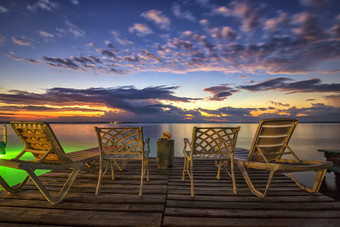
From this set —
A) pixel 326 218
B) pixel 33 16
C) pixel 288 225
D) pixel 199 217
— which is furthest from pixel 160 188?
pixel 33 16

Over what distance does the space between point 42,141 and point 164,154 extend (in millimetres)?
3197

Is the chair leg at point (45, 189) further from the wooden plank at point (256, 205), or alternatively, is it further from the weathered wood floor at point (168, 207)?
the wooden plank at point (256, 205)

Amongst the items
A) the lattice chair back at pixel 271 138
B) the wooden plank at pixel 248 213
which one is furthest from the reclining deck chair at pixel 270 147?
the wooden plank at pixel 248 213

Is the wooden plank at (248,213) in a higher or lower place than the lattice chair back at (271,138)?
lower

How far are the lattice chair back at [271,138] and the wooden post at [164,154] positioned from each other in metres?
2.55

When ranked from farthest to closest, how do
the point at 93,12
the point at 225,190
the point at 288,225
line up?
the point at 93,12 → the point at 225,190 → the point at 288,225

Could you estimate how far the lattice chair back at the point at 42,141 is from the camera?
112 inches

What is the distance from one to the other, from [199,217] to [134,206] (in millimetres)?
1064

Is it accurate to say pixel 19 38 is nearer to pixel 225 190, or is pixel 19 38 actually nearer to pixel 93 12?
pixel 93 12

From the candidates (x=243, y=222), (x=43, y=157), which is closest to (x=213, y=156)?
(x=243, y=222)

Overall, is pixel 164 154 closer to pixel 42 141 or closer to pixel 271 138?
pixel 271 138

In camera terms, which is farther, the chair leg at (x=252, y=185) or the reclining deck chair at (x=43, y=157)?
the chair leg at (x=252, y=185)

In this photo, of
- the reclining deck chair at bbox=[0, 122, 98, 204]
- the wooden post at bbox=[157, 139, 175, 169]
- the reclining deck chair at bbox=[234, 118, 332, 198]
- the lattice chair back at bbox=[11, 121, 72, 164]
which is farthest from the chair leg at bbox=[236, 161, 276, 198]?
the lattice chair back at bbox=[11, 121, 72, 164]

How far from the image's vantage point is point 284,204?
2.82 m
